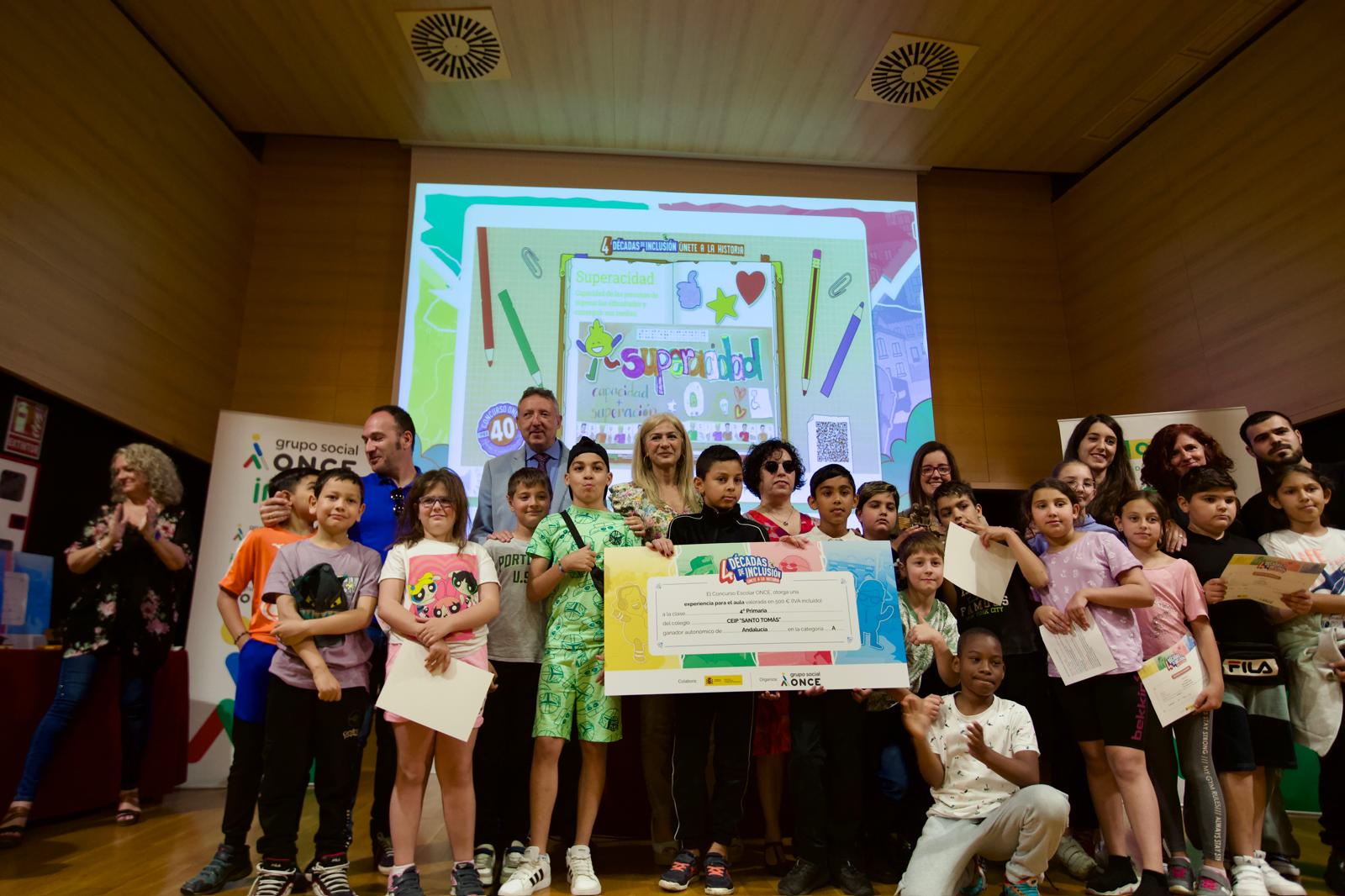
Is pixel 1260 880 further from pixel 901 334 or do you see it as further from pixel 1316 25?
pixel 1316 25

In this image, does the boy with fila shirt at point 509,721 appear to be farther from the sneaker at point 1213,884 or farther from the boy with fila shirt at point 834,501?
the sneaker at point 1213,884

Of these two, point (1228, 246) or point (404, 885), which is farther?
point (1228, 246)

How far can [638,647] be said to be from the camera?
251cm

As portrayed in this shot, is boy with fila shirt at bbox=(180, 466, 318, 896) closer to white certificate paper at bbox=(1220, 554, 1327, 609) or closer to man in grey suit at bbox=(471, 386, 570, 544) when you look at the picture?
man in grey suit at bbox=(471, 386, 570, 544)

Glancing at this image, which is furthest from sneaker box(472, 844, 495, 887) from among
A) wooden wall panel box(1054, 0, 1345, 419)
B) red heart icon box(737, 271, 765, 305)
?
wooden wall panel box(1054, 0, 1345, 419)

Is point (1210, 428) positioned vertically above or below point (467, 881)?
above

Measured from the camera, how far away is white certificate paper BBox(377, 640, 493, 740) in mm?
2254

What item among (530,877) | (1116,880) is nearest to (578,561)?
(530,877)

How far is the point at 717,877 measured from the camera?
7.79 feet

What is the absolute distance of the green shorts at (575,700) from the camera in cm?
252

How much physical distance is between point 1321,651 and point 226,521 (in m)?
4.96

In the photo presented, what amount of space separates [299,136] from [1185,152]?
6841 mm

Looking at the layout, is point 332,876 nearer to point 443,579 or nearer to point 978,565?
point 443,579

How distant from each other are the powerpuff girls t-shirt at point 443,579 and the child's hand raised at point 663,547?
0.52 m
